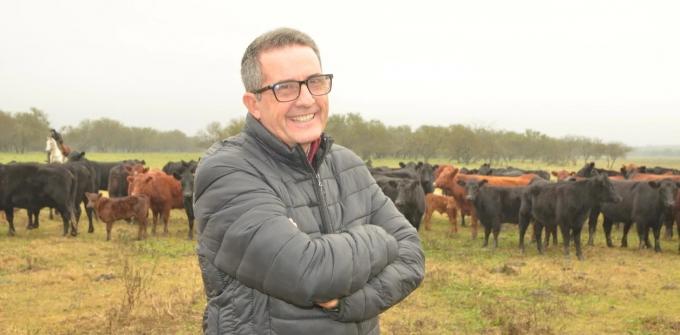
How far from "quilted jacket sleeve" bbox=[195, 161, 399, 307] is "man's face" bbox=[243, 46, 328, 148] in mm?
218

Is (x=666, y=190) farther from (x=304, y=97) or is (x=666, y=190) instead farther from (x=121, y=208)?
(x=304, y=97)

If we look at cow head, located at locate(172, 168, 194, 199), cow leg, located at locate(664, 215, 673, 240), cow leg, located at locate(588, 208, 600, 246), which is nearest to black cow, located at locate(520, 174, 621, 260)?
cow leg, located at locate(588, 208, 600, 246)

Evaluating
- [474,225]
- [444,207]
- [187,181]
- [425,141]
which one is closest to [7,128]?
[425,141]

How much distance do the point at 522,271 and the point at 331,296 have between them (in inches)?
357

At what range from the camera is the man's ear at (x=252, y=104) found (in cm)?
180

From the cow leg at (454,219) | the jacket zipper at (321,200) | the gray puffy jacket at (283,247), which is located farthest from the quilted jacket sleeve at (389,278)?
the cow leg at (454,219)

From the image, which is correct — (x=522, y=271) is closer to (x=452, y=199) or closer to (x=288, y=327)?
(x=452, y=199)

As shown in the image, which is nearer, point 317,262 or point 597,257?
point 317,262

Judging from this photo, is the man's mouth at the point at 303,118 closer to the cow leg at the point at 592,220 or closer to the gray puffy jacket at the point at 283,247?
the gray puffy jacket at the point at 283,247

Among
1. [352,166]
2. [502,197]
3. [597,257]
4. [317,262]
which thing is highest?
[352,166]

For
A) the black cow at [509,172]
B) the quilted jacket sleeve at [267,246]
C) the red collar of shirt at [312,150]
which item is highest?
the red collar of shirt at [312,150]

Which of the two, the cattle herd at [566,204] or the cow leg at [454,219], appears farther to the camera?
the cow leg at [454,219]

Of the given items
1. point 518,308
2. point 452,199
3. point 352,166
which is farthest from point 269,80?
point 452,199

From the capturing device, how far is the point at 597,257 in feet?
37.3
